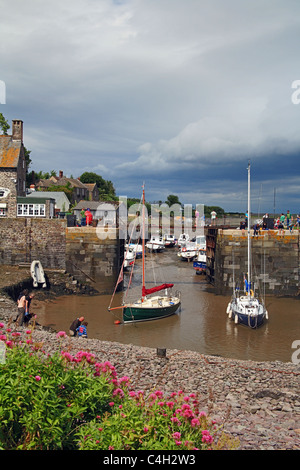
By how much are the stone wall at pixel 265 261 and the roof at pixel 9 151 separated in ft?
70.2

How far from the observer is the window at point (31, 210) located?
3606 cm

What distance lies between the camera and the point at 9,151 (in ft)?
127

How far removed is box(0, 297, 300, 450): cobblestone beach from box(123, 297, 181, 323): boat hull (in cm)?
648

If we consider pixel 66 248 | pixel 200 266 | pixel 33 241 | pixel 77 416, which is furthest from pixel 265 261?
pixel 77 416

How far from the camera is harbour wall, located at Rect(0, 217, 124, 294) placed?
29.7 metres

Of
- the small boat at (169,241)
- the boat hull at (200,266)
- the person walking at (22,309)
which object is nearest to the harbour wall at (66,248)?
the boat hull at (200,266)

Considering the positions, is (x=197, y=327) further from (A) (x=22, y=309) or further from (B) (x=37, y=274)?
(B) (x=37, y=274)

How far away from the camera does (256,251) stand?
2942 centimetres

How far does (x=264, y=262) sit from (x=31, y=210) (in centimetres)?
2128

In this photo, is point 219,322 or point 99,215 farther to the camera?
point 99,215

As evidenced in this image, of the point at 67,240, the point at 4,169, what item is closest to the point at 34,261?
the point at 67,240
